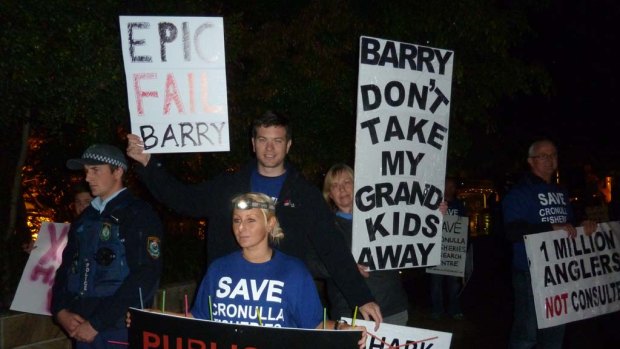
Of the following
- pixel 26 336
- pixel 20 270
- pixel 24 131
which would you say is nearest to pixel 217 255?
pixel 26 336

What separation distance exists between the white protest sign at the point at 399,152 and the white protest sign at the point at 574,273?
0.99 metres

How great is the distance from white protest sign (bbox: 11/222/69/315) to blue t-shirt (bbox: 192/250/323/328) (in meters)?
2.78

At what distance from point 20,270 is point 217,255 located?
3572 mm

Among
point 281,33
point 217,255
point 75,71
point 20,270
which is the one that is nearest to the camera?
point 217,255

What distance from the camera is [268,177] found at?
14.7 feet

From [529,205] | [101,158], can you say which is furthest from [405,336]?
[529,205]

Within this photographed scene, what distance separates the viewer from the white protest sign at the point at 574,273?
239 inches

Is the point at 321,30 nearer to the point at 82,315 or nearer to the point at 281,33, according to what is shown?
the point at 281,33

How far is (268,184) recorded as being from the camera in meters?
4.45

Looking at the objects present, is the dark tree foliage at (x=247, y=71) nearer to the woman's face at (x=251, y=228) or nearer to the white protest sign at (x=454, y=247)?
the white protest sign at (x=454, y=247)

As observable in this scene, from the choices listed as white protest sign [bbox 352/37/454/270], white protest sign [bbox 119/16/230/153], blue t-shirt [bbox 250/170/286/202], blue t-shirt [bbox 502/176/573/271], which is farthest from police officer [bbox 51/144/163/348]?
blue t-shirt [bbox 502/176/573/271]

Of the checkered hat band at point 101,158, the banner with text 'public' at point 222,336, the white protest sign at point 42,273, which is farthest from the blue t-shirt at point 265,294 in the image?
the white protest sign at point 42,273

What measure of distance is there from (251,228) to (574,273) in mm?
3773

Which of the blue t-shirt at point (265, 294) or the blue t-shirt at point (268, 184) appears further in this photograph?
the blue t-shirt at point (268, 184)
